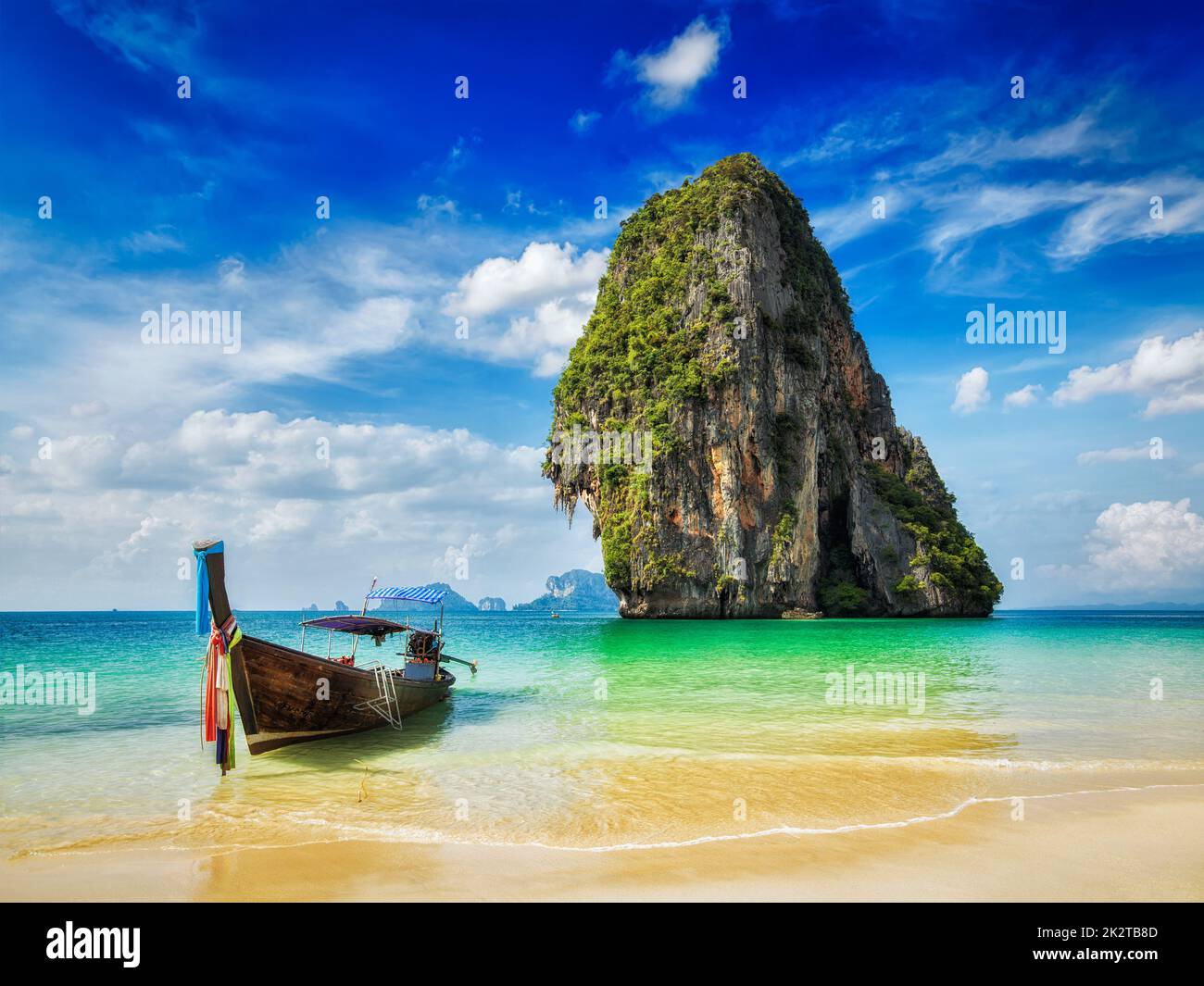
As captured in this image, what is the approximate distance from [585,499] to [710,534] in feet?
34.9

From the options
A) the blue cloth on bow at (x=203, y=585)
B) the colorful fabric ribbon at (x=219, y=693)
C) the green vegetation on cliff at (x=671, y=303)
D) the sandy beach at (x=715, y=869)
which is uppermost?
the green vegetation on cliff at (x=671, y=303)

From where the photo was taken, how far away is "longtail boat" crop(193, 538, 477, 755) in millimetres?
9008

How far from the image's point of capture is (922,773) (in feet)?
30.1

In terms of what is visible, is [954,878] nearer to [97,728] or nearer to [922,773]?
[922,773]

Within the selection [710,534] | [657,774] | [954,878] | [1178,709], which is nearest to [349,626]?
[657,774]

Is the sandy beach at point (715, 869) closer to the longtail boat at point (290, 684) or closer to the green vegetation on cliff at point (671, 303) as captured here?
the longtail boat at point (290, 684)

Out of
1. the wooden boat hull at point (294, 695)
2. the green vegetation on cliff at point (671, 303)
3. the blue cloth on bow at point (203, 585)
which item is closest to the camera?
the blue cloth on bow at point (203, 585)

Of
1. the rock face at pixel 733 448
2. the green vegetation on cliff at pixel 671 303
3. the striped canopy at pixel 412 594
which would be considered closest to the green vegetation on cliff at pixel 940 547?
the rock face at pixel 733 448

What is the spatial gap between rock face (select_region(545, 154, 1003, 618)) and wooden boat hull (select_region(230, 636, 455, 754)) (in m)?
38.6

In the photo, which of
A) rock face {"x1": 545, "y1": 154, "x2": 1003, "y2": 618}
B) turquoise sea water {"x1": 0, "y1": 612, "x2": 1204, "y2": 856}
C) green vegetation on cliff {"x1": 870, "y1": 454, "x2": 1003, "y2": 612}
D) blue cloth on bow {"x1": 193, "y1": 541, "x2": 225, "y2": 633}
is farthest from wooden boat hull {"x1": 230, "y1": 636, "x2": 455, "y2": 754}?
green vegetation on cliff {"x1": 870, "y1": 454, "x2": 1003, "y2": 612}

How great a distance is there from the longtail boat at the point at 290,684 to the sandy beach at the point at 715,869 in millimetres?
2938

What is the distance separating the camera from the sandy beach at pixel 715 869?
5348 mm

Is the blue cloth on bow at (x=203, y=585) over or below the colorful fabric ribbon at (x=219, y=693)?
over

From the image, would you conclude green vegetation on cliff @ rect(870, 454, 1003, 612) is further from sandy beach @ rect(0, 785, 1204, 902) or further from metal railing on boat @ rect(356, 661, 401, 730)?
sandy beach @ rect(0, 785, 1204, 902)
